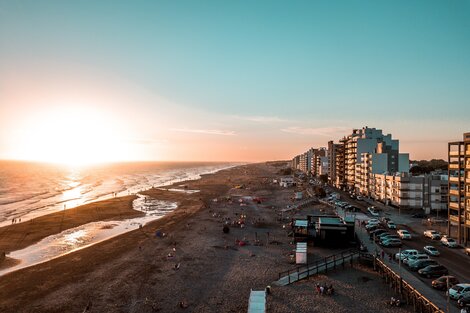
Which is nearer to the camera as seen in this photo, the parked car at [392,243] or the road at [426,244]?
the road at [426,244]

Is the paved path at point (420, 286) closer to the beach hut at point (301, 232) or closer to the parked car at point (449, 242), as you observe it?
the beach hut at point (301, 232)

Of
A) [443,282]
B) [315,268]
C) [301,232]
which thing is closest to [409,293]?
[443,282]

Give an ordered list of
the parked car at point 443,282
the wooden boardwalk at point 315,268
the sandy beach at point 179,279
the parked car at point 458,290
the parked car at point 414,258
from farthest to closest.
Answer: the parked car at point 414,258 → the wooden boardwalk at point 315,268 → the sandy beach at point 179,279 → the parked car at point 443,282 → the parked car at point 458,290

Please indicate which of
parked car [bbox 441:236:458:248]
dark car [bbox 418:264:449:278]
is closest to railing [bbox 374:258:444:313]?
dark car [bbox 418:264:449:278]

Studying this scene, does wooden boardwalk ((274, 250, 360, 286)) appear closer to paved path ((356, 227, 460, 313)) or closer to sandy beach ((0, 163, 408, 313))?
Answer: sandy beach ((0, 163, 408, 313))

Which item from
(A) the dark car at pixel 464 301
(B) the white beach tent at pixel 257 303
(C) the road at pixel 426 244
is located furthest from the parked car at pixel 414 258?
(B) the white beach tent at pixel 257 303

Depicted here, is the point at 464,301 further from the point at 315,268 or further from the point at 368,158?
the point at 368,158

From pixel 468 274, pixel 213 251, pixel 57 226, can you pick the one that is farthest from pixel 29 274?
pixel 468 274

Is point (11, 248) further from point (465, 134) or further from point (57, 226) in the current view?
point (465, 134)
